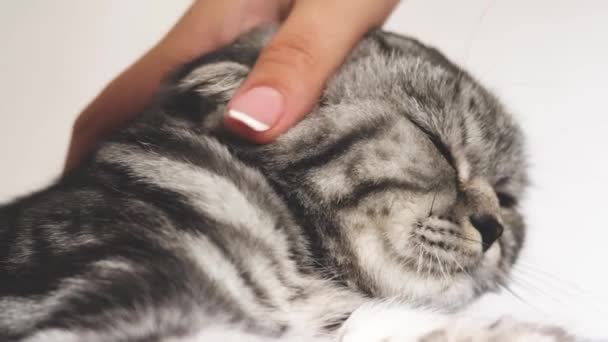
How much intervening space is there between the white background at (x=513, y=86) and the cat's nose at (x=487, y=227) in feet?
0.26

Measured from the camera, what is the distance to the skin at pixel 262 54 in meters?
0.52

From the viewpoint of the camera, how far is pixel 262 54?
55 cm

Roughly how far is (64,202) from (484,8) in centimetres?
51

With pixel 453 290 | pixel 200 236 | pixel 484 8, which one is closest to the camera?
pixel 200 236

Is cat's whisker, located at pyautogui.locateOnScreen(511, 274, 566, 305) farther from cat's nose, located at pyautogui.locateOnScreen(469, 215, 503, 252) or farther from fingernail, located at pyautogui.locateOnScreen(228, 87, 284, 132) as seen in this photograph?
fingernail, located at pyautogui.locateOnScreen(228, 87, 284, 132)

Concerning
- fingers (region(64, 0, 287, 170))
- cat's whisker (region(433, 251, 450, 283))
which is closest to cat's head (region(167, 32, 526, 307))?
cat's whisker (region(433, 251, 450, 283))

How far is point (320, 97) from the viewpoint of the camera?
0.55 m

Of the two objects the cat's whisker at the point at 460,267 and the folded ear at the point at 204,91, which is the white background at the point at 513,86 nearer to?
the cat's whisker at the point at 460,267

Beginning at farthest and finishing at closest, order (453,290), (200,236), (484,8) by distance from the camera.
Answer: (484,8) < (453,290) < (200,236)

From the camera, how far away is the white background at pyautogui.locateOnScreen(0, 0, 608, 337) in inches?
22.4

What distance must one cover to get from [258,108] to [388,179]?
0.44 feet

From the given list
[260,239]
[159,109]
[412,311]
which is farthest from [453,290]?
[159,109]

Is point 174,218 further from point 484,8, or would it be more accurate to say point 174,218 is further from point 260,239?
point 484,8

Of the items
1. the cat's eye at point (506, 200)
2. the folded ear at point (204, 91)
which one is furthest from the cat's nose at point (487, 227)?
the folded ear at point (204, 91)
